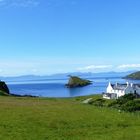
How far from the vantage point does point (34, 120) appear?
1896 inches

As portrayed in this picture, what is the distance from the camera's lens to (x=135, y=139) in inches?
1391

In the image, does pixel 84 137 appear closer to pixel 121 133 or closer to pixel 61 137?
pixel 61 137

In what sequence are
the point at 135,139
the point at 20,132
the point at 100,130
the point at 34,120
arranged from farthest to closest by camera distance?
the point at 34,120 → the point at 100,130 → the point at 20,132 → the point at 135,139

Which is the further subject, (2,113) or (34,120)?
(2,113)

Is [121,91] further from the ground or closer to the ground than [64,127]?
further from the ground

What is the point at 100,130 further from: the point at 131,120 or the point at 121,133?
the point at 131,120

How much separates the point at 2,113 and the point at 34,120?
8009 millimetres

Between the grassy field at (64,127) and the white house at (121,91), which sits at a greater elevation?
the white house at (121,91)

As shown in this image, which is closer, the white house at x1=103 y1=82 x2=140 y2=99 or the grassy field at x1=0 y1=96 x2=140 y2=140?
the grassy field at x1=0 y1=96 x2=140 y2=140

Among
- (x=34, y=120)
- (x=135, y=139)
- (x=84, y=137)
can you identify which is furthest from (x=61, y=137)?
(x=34, y=120)

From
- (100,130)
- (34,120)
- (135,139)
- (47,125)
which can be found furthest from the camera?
(34,120)

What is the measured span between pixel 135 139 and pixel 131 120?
15772 mm

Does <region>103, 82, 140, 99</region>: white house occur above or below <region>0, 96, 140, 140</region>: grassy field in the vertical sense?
above

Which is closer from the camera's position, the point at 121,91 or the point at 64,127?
the point at 64,127
